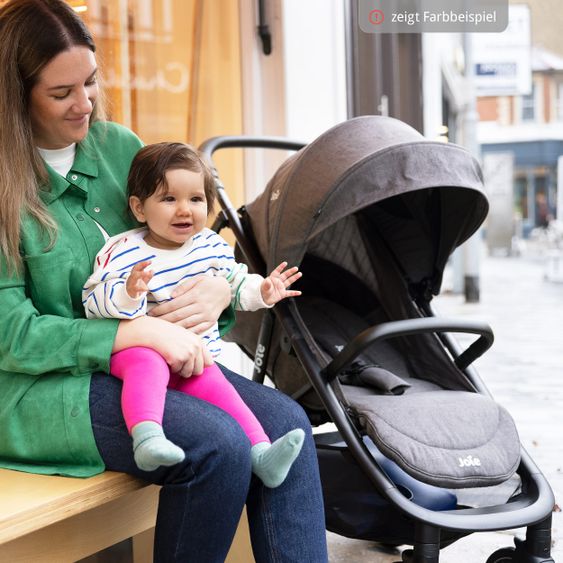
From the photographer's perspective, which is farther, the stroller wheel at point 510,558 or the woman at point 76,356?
the stroller wheel at point 510,558

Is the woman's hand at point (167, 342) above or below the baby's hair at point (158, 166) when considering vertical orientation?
below

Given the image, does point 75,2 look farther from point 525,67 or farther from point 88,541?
point 525,67

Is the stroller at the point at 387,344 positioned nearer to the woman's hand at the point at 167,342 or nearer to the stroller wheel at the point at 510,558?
the stroller wheel at the point at 510,558

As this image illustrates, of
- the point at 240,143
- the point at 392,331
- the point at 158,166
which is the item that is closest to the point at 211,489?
the point at 392,331

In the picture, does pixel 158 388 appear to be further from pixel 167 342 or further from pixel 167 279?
pixel 167 279

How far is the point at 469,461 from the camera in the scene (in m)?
1.78

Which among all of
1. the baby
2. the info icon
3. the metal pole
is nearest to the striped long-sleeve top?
the baby

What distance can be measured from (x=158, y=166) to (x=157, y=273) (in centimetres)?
21

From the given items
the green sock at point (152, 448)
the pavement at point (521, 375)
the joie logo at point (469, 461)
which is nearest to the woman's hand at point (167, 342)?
the green sock at point (152, 448)

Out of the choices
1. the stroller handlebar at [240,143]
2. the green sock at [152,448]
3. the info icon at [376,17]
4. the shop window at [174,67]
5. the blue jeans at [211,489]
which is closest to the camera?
the green sock at [152,448]

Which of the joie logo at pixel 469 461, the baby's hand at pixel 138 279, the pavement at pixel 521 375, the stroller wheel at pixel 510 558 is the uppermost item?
the baby's hand at pixel 138 279

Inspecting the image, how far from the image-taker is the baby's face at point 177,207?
1722 mm

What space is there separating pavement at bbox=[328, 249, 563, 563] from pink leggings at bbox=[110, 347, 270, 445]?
87cm

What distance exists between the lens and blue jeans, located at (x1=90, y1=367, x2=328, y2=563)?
5.02ft
